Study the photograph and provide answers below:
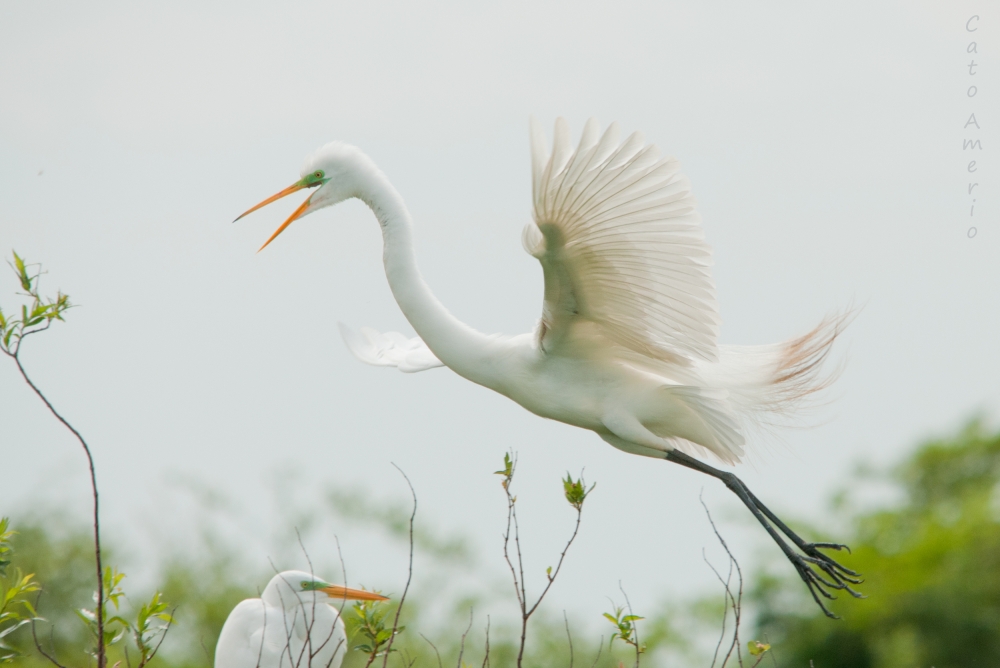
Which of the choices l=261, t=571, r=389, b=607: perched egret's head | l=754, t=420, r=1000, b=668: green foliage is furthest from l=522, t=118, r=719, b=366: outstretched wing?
l=754, t=420, r=1000, b=668: green foliage

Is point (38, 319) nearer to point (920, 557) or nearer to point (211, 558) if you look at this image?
point (920, 557)

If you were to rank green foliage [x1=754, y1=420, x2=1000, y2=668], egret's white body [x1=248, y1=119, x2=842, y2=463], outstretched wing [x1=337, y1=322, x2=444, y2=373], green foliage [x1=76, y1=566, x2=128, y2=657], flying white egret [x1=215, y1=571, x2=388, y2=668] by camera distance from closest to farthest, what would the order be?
green foliage [x1=76, y1=566, x2=128, y2=657], egret's white body [x1=248, y1=119, x2=842, y2=463], flying white egret [x1=215, y1=571, x2=388, y2=668], outstretched wing [x1=337, y1=322, x2=444, y2=373], green foliage [x1=754, y1=420, x2=1000, y2=668]

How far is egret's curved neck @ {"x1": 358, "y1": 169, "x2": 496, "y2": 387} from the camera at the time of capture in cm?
306

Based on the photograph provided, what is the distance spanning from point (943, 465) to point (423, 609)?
803 cm

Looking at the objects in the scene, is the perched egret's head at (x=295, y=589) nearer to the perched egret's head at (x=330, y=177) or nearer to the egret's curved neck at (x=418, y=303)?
the egret's curved neck at (x=418, y=303)

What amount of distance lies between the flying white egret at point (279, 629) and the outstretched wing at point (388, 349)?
780 millimetres

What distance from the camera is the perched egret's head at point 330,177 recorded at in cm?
316

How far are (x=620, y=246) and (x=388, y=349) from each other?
154 cm

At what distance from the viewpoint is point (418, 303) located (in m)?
3.07

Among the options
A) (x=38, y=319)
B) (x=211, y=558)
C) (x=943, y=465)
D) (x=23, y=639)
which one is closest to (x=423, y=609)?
(x=211, y=558)

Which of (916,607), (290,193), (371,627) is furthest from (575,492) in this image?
(916,607)

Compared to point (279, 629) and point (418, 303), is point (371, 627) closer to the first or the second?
point (418, 303)

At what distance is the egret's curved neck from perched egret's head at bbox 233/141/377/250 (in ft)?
0.27

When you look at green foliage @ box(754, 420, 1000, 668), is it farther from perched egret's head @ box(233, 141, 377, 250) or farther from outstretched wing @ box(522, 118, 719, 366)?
perched egret's head @ box(233, 141, 377, 250)
